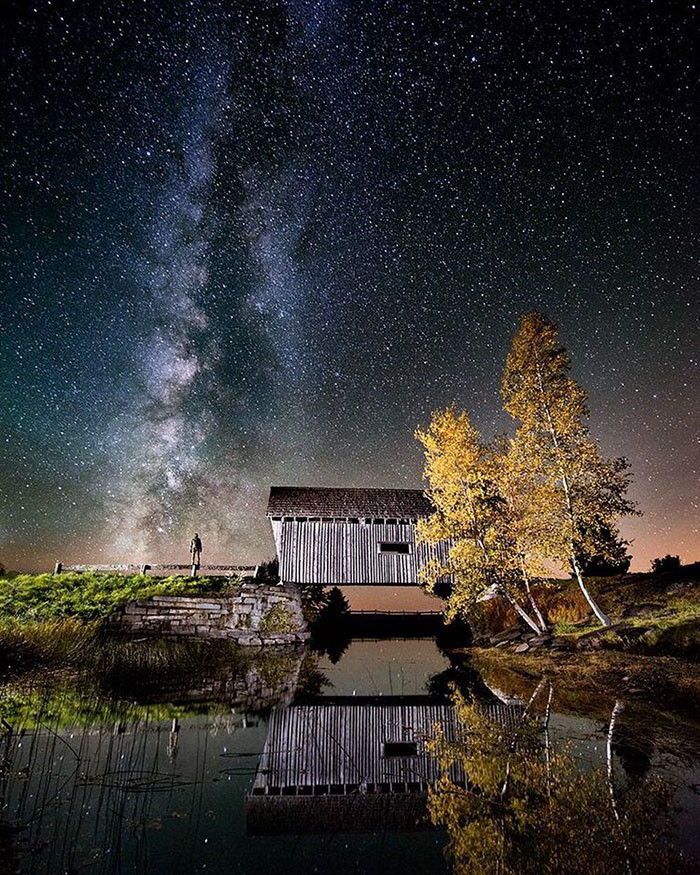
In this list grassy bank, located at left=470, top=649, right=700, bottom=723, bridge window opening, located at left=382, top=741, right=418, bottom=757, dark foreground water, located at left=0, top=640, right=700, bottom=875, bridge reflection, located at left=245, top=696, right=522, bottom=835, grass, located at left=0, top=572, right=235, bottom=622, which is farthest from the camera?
grass, located at left=0, top=572, right=235, bottom=622

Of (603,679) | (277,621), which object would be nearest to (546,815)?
(603,679)

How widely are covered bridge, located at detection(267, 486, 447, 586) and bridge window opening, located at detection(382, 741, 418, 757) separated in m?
18.3

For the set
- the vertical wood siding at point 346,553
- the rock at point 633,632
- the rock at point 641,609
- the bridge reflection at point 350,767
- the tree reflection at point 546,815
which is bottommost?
the bridge reflection at point 350,767

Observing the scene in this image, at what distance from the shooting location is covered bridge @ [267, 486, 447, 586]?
2434 cm

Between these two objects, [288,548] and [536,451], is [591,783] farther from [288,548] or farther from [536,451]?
[288,548]

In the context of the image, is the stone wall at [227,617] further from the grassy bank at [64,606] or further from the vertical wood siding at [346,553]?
the vertical wood siding at [346,553]

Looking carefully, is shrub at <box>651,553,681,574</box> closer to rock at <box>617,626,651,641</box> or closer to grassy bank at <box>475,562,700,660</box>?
grassy bank at <box>475,562,700,660</box>

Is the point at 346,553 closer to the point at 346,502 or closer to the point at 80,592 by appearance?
the point at 346,502

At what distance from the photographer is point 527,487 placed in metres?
15.7

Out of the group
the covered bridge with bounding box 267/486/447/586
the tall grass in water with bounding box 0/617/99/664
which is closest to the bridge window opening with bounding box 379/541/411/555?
the covered bridge with bounding box 267/486/447/586

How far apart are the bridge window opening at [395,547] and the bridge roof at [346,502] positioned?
58.9 inches

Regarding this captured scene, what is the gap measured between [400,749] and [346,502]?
2009 centimetres

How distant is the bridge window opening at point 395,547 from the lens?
2523 cm

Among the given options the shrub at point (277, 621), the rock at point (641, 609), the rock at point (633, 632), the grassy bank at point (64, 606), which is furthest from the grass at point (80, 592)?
the rock at point (641, 609)
